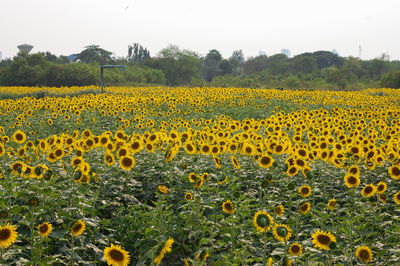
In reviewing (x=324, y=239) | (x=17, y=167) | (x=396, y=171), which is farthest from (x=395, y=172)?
(x=17, y=167)

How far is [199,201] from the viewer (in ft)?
13.1

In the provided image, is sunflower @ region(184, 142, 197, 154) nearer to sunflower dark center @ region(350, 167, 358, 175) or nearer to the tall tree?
sunflower dark center @ region(350, 167, 358, 175)

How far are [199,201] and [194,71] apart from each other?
5509 cm

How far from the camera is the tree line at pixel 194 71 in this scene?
126 ft

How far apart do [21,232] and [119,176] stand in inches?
79.6

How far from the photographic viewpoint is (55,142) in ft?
16.9

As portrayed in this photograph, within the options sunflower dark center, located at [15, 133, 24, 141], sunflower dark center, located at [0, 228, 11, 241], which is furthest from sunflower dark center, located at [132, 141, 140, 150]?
sunflower dark center, located at [0, 228, 11, 241]

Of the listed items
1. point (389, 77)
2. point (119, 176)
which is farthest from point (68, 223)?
point (389, 77)

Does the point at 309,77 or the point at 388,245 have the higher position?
the point at 309,77

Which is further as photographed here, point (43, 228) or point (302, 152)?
point (302, 152)

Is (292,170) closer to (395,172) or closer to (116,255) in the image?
(395,172)

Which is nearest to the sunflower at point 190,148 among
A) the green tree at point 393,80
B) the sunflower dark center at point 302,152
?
the sunflower dark center at point 302,152

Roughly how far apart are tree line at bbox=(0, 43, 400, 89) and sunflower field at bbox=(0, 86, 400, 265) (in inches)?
1297

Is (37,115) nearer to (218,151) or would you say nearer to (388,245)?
(218,151)
